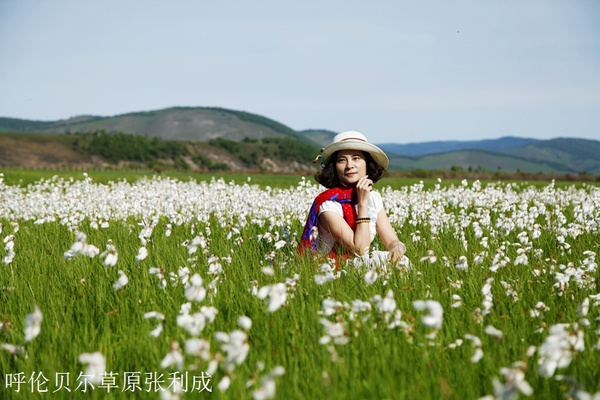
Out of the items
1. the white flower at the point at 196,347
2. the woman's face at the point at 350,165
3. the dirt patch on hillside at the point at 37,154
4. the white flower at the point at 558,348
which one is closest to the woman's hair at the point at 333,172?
the woman's face at the point at 350,165

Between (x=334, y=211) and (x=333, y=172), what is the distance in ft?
2.35

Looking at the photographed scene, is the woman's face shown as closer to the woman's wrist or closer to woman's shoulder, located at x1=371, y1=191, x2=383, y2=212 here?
woman's shoulder, located at x1=371, y1=191, x2=383, y2=212

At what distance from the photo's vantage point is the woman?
5.58 metres

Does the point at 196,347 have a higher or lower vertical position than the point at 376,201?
lower

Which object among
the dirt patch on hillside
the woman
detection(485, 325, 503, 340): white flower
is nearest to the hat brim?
the woman

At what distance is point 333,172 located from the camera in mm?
6246

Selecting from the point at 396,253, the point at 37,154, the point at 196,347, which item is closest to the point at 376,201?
the point at 396,253

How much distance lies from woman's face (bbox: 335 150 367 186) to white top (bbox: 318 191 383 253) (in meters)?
0.38

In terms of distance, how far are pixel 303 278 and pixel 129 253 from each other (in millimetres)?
2773

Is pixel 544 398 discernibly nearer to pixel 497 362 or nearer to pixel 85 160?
pixel 497 362

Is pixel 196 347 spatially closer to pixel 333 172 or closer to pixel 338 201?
pixel 338 201

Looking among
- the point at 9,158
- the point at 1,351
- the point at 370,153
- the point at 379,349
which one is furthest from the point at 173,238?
the point at 9,158

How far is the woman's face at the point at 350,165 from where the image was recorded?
6.02m

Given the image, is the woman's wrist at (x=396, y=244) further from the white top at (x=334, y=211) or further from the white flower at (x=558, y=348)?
the white flower at (x=558, y=348)
